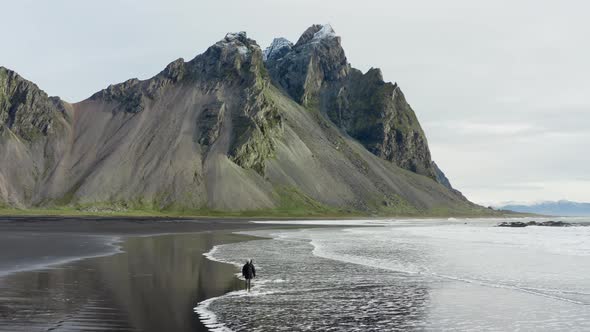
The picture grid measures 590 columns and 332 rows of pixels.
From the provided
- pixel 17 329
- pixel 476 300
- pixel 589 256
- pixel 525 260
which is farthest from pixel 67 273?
pixel 589 256

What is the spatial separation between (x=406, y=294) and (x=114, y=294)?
13.9 m

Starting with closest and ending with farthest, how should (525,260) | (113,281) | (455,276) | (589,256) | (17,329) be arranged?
1. (17,329)
2. (113,281)
3. (455,276)
4. (525,260)
5. (589,256)

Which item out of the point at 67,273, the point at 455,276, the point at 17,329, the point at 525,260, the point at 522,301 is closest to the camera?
the point at 17,329

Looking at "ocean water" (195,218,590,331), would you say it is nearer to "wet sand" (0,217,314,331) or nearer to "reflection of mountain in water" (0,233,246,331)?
"reflection of mountain in water" (0,233,246,331)

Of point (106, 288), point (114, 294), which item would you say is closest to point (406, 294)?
A: point (114, 294)

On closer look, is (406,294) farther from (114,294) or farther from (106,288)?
(106,288)

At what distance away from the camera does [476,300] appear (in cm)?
2686

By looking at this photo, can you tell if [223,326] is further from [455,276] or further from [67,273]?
[455,276]

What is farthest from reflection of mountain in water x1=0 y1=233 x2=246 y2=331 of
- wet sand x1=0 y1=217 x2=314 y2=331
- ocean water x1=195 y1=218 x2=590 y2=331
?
ocean water x1=195 y1=218 x2=590 y2=331

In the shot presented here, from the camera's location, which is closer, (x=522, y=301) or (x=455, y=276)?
(x=522, y=301)

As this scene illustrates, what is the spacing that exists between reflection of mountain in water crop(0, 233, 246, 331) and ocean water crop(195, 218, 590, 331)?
1.60m

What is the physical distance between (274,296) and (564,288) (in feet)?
51.1

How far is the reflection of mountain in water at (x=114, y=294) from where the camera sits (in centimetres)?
1970

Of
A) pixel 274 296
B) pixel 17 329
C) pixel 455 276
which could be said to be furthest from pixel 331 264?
pixel 17 329
